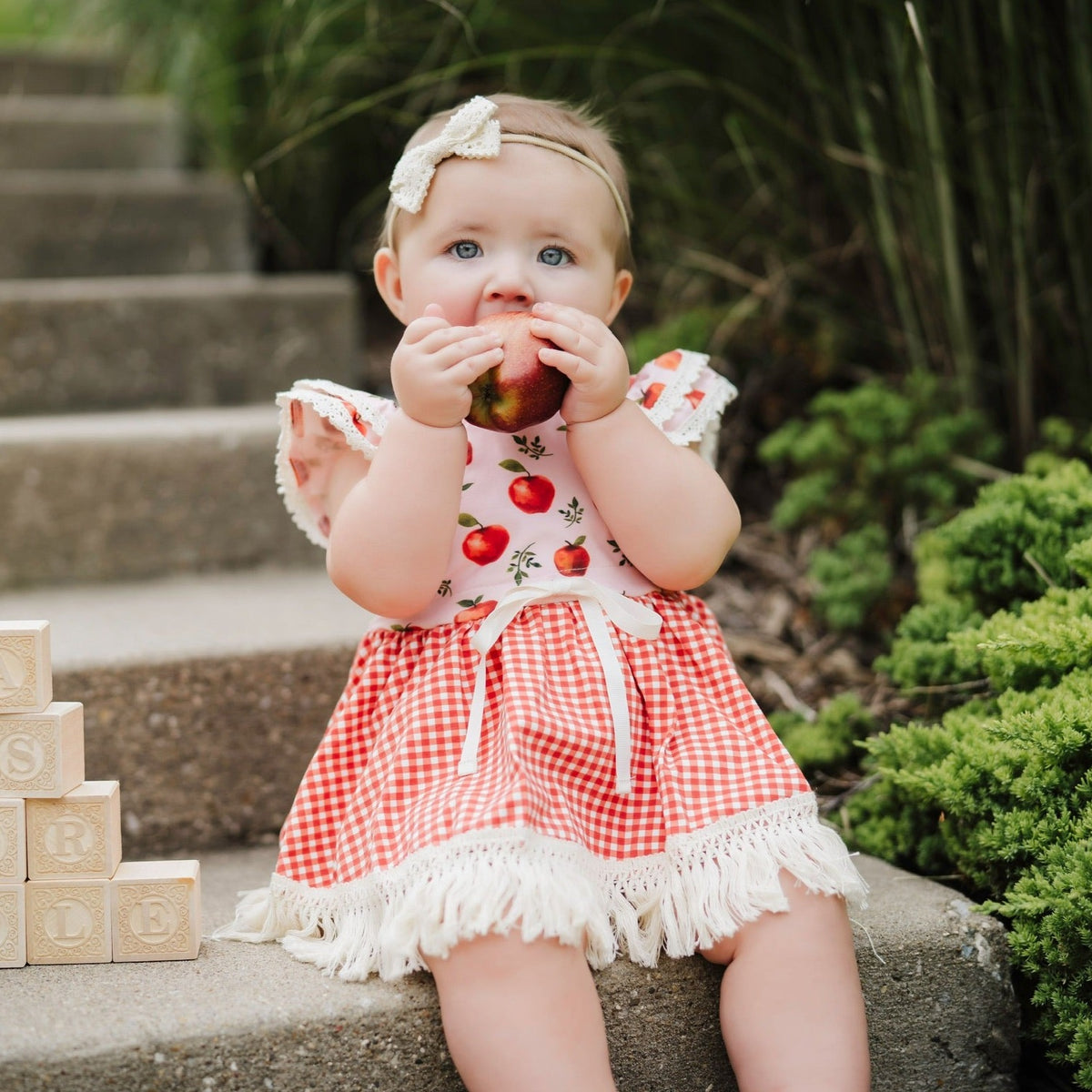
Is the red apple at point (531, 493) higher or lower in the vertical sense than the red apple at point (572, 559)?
higher

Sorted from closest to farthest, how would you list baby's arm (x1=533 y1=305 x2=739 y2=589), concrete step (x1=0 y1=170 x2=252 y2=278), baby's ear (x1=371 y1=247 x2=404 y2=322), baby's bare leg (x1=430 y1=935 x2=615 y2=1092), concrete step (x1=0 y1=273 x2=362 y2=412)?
baby's bare leg (x1=430 y1=935 x2=615 y2=1092) → baby's arm (x1=533 y1=305 x2=739 y2=589) → baby's ear (x1=371 y1=247 x2=404 y2=322) → concrete step (x1=0 y1=273 x2=362 y2=412) → concrete step (x1=0 y1=170 x2=252 y2=278)

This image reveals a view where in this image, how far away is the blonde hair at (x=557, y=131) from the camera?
1.24 meters

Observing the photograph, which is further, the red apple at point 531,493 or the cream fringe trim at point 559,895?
the red apple at point 531,493

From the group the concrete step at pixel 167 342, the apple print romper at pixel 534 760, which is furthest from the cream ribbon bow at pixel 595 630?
the concrete step at pixel 167 342

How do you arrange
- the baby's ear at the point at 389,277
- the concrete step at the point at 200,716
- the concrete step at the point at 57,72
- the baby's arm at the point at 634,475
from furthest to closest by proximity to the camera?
1. the concrete step at the point at 57,72
2. the concrete step at the point at 200,716
3. the baby's ear at the point at 389,277
4. the baby's arm at the point at 634,475

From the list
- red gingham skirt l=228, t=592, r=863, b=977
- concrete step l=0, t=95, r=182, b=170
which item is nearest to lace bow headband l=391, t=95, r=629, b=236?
red gingham skirt l=228, t=592, r=863, b=977

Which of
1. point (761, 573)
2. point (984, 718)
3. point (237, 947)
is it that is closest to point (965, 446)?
point (761, 573)

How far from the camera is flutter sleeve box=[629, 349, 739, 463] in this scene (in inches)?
52.0

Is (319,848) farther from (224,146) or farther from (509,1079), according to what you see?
(224,146)

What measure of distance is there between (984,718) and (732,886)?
0.37 m

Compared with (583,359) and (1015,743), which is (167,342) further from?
(1015,743)

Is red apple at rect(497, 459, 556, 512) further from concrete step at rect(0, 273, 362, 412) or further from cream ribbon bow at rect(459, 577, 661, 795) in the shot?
concrete step at rect(0, 273, 362, 412)

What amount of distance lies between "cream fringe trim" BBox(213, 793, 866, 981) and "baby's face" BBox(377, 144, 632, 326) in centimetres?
55

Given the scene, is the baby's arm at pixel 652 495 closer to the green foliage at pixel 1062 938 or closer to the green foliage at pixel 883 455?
the green foliage at pixel 1062 938
